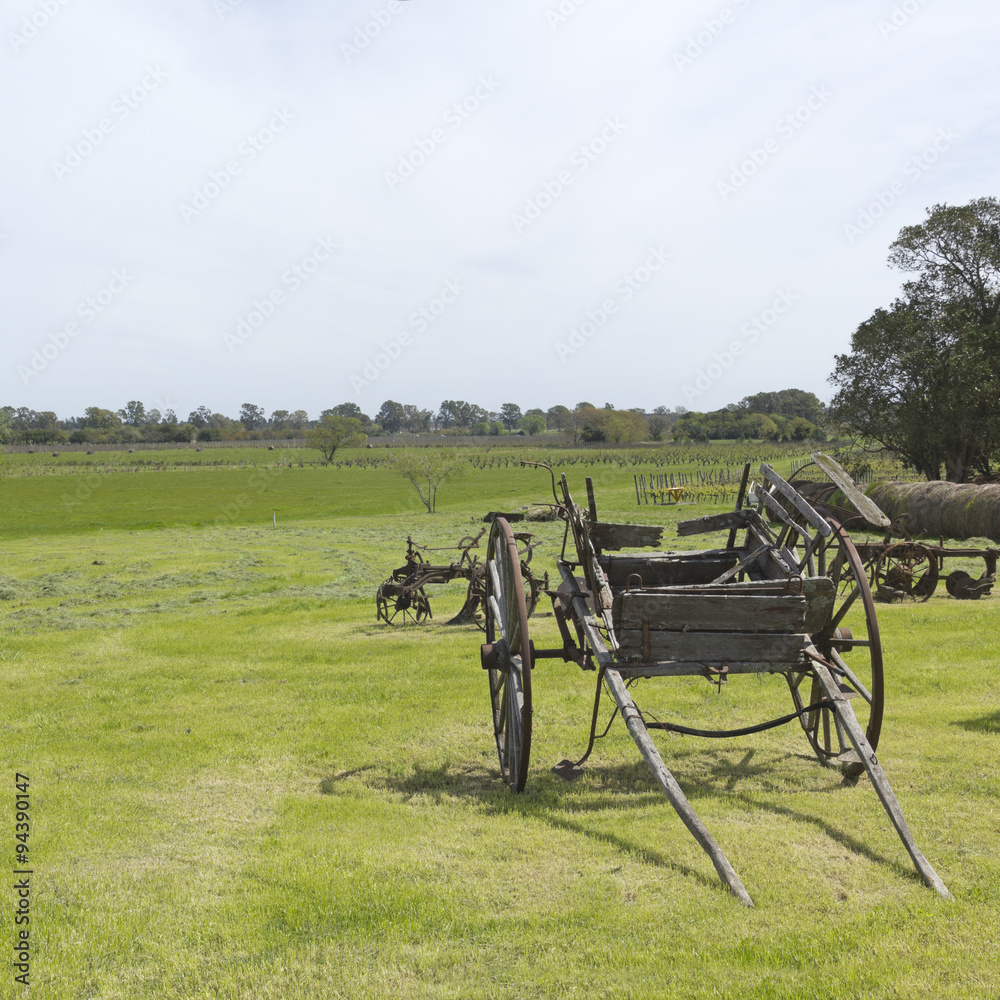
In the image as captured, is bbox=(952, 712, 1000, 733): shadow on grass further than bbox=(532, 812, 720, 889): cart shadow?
Yes

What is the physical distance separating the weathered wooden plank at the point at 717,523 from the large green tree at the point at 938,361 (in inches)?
1121

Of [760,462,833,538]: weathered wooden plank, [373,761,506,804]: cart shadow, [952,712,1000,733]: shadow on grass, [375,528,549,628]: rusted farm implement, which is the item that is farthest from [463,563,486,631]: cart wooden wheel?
[952,712,1000,733]: shadow on grass

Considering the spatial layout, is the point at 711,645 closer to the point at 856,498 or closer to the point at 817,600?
the point at 817,600

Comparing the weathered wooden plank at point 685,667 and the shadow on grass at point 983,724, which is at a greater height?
the weathered wooden plank at point 685,667

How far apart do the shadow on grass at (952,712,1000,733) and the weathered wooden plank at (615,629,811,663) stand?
323 cm

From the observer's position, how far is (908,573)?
15.2 m

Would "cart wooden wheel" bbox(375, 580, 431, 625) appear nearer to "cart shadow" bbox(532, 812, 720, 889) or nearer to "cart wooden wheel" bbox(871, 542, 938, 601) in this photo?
"cart wooden wheel" bbox(871, 542, 938, 601)

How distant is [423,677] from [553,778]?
14.7 ft

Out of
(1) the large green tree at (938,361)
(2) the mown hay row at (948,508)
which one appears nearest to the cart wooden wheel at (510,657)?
(2) the mown hay row at (948,508)

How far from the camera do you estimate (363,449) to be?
Answer: 135250 millimetres

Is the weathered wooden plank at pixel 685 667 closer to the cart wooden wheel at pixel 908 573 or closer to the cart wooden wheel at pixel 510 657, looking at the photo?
the cart wooden wheel at pixel 510 657

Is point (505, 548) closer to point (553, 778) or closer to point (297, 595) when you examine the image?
point (553, 778)

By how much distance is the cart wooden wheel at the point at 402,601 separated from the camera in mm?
15008

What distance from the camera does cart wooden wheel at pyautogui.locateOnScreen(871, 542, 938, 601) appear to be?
49.8 ft
